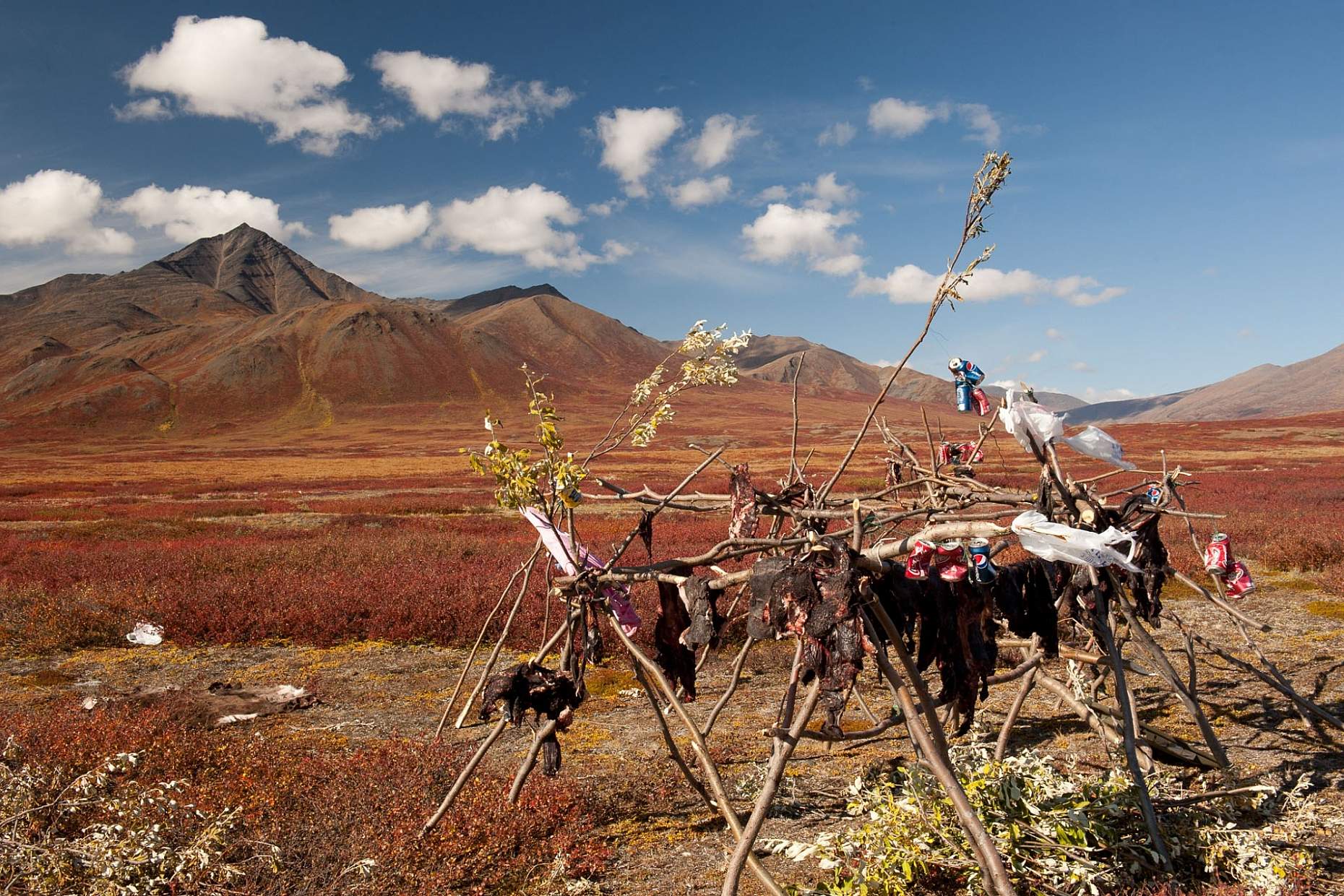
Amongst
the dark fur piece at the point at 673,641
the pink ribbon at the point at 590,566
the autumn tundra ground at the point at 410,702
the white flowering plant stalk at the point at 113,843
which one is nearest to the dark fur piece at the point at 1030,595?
the dark fur piece at the point at 673,641

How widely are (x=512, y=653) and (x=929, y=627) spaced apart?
7062 millimetres

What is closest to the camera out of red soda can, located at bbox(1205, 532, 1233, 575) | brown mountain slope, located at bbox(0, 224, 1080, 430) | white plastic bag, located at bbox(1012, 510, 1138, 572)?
white plastic bag, located at bbox(1012, 510, 1138, 572)

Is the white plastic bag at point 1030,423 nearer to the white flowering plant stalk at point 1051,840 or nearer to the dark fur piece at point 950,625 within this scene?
the dark fur piece at point 950,625

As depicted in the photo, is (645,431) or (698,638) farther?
(645,431)

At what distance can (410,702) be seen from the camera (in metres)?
6.91

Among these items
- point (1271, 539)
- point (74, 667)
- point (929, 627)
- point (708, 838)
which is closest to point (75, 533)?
point (74, 667)

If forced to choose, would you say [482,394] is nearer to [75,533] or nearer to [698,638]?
[75,533]

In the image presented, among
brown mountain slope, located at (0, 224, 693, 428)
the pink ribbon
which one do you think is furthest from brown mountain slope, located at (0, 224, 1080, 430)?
the pink ribbon

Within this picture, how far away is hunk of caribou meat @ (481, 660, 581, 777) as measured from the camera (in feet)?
10.3

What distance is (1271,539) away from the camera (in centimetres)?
1352

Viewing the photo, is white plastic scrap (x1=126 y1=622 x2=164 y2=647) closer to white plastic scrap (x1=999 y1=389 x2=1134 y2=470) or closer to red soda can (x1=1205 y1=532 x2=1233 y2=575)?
white plastic scrap (x1=999 y1=389 x2=1134 y2=470)

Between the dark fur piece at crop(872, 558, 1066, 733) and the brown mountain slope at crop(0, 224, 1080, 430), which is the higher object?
the brown mountain slope at crop(0, 224, 1080, 430)

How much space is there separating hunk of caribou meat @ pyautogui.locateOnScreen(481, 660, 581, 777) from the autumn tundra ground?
1073 millimetres

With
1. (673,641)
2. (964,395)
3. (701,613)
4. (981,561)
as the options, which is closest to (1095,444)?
(964,395)
